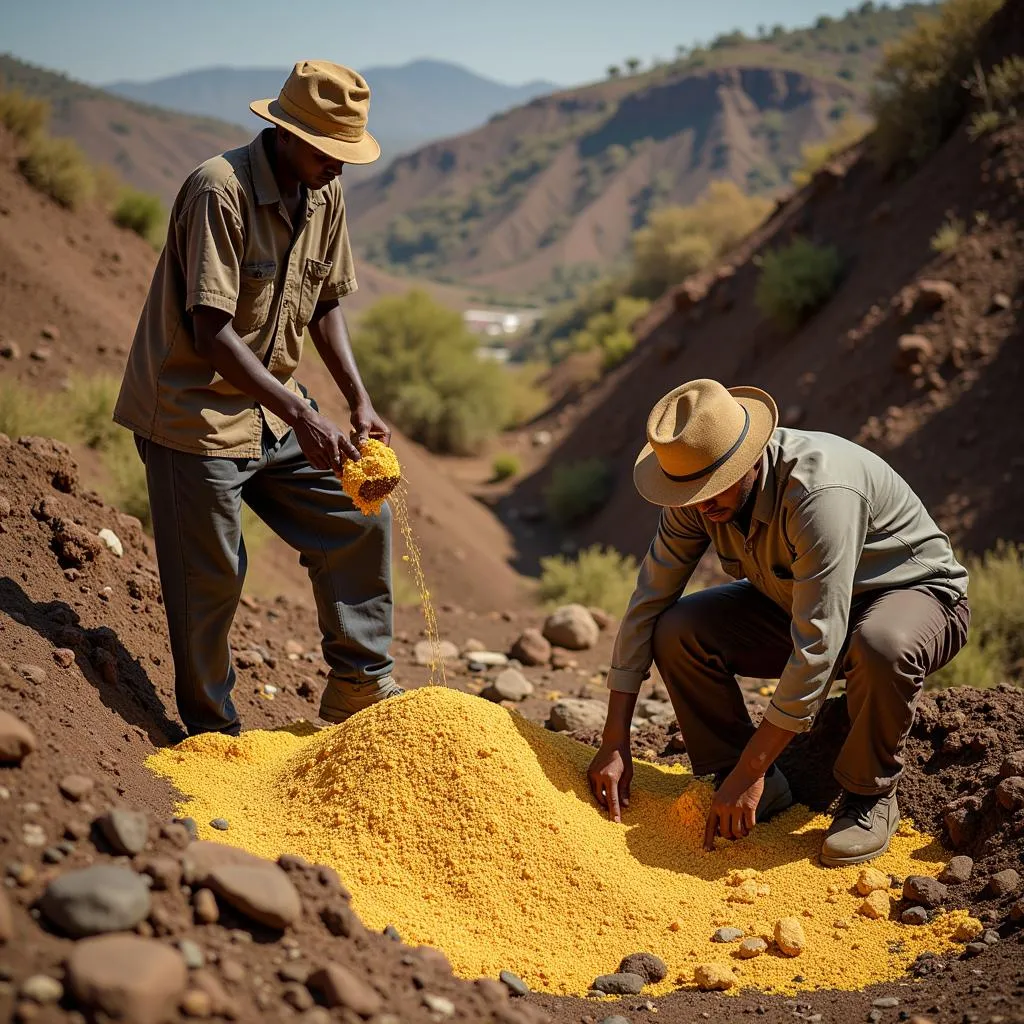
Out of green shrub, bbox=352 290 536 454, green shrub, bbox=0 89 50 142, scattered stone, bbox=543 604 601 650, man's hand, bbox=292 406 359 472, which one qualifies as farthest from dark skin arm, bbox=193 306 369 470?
green shrub, bbox=352 290 536 454

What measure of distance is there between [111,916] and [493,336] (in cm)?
4649

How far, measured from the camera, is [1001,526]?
331 inches

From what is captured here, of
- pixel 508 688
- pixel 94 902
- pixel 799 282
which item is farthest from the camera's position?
pixel 799 282

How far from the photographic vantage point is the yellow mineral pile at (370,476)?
3691 millimetres

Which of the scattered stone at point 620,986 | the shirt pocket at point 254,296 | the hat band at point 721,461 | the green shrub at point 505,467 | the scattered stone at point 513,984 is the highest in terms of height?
the shirt pocket at point 254,296

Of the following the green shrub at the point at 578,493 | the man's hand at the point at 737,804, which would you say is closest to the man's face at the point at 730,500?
the man's hand at the point at 737,804

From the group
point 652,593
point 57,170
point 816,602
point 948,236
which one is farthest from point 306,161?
point 57,170

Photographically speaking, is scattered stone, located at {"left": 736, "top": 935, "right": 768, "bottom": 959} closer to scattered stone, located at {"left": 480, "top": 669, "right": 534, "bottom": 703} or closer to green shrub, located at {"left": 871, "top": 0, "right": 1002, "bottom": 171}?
scattered stone, located at {"left": 480, "top": 669, "right": 534, "bottom": 703}

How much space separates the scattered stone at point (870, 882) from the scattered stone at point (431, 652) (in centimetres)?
314

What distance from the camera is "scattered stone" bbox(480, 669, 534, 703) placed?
584 cm

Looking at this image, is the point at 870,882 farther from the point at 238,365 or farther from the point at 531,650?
the point at 531,650

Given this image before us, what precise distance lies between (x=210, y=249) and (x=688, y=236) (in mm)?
23398

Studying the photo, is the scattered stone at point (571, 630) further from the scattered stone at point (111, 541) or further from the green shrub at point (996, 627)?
the scattered stone at point (111, 541)

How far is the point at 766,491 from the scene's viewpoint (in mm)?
3430
